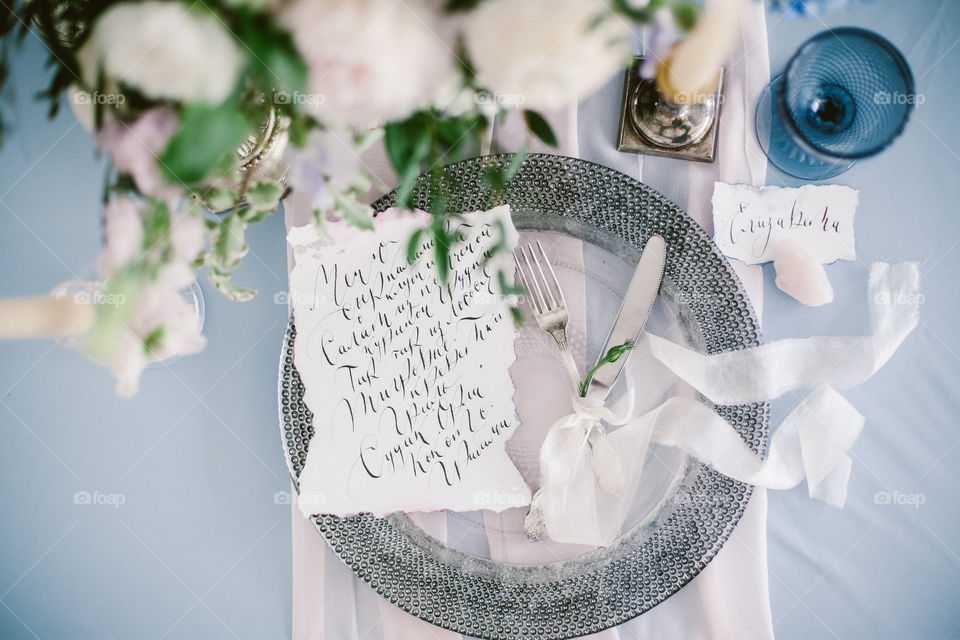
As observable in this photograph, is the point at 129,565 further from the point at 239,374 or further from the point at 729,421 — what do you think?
the point at 729,421

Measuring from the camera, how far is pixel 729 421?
0.60 metres

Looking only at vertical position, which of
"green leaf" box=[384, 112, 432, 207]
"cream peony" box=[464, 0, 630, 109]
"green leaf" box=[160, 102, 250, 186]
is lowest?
"green leaf" box=[384, 112, 432, 207]

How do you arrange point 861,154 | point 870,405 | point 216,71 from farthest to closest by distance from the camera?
point 870,405, point 861,154, point 216,71

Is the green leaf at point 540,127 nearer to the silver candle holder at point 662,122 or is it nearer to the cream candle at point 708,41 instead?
the cream candle at point 708,41

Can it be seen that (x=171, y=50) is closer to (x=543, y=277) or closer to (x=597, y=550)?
(x=543, y=277)

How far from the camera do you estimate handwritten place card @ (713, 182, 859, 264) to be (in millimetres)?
638

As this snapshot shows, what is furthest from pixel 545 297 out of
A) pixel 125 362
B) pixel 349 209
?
pixel 125 362

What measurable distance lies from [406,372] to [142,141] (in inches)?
14.3

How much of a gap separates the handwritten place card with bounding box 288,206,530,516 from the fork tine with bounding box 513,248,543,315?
1cm

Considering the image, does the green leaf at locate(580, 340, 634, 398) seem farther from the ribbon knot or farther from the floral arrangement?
the floral arrangement

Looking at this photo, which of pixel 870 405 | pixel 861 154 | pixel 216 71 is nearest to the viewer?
pixel 216 71

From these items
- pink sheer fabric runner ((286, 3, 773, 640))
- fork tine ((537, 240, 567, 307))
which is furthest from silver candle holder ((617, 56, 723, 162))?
fork tine ((537, 240, 567, 307))

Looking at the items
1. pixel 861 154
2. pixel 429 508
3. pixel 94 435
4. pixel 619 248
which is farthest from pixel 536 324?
pixel 94 435

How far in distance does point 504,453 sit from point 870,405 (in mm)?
400
